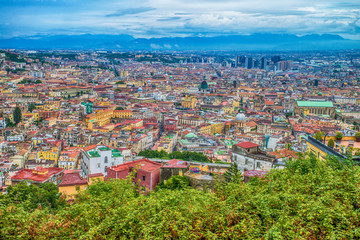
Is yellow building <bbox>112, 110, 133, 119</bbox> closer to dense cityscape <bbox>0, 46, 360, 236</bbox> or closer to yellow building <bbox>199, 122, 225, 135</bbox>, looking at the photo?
dense cityscape <bbox>0, 46, 360, 236</bbox>

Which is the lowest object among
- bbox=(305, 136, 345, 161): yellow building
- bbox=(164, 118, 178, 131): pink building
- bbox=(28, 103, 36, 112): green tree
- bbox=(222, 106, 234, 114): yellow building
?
bbox=(222, 106, 234, 114): yellow building

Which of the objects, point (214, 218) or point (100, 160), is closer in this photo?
point (214, 218)

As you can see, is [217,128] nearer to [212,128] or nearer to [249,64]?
[212,128]

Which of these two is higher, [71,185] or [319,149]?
[319,149]

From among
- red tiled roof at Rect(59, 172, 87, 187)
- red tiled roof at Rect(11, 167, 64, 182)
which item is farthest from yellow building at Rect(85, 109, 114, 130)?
red tiled roof at Rect(59, 172, 87, 187)

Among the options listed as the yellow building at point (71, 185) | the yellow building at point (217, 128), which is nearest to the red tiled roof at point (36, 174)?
the yellow building at point (71, 185)

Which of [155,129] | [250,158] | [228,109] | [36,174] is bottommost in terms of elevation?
[228,109]

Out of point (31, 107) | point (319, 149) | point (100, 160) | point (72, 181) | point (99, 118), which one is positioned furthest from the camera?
point (31, 107)

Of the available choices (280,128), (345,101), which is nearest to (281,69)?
(345,101)

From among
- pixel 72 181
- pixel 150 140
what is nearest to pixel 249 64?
pixel 150 140

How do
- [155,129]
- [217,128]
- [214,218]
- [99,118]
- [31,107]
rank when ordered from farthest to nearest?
[31,107], [99,118], [217,128], [155,129], [214,218]

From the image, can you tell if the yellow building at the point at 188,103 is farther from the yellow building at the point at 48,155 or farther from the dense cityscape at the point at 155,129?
the yellow building at the point at 48,155
